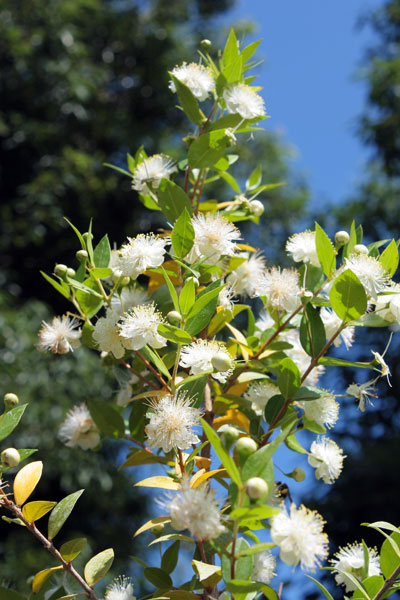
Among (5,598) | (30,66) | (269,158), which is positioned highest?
(269,158)

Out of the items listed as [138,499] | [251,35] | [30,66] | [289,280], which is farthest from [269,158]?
[289,280]

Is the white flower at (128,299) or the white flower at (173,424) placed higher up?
the white flower at (128,299)

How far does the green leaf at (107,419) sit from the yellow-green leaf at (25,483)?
0.15 meters

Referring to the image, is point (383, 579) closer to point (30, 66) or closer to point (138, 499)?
point (138, 499)

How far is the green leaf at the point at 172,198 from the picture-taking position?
693mm

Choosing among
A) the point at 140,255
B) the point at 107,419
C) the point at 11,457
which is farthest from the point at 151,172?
the point at 11,457

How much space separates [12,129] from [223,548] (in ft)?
14.8

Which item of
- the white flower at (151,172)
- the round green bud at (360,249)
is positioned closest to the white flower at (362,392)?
the round green bud at (360,249)

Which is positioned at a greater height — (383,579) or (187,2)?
(187,2)

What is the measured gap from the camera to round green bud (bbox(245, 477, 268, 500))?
0.40 m

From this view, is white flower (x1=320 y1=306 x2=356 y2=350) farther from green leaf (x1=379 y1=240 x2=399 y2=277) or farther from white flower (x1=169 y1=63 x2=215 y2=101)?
white flower (x1=169 y1=63 x2=215 y2=101)

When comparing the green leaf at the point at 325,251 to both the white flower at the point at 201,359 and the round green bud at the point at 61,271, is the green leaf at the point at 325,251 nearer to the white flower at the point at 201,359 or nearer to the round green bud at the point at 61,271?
the white flower at the point at 201,359

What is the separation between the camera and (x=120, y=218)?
5.09 m

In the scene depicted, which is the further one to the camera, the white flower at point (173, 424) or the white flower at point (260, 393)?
the white flower at point (260, 393)
